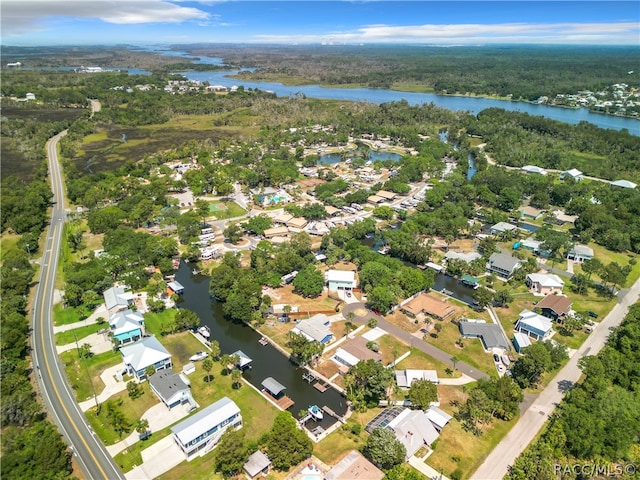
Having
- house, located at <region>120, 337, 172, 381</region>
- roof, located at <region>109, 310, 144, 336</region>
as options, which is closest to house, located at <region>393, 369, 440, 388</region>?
house, located at <region>120, 337, 172, 381</region>

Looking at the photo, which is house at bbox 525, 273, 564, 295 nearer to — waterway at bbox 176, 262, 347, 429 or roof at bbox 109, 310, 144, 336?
waterway at bbox 176, 262, 347, 429

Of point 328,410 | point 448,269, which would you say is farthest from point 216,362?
point 448,269

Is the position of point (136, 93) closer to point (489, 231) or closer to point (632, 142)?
point (489, 231)

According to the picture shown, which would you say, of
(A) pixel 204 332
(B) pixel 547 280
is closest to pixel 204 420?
(A) pixel 204 332

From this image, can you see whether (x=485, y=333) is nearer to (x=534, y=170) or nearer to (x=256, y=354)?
(x=256, y=354)

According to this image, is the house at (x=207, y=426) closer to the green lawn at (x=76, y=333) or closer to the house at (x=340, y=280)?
the green lawn at (x=76, y=333)

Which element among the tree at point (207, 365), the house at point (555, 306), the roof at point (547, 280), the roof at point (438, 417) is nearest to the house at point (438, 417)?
the roof at point (438, 417)
